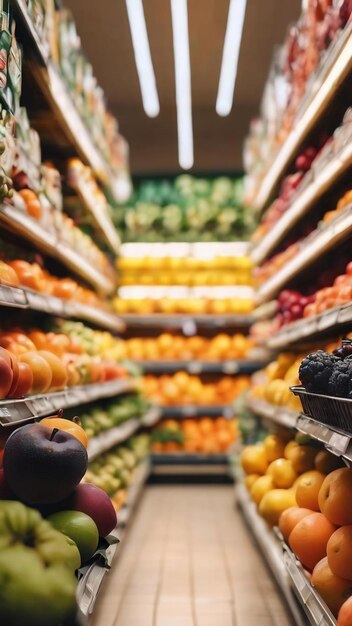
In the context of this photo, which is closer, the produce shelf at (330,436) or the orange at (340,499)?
the produce shelf at (330,436)

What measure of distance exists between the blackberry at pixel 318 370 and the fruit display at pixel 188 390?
15.4 ft

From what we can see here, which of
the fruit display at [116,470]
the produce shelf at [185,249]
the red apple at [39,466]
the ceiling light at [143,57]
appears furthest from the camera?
the produce shelf at [185,249]

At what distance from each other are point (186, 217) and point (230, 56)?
192 centimetres

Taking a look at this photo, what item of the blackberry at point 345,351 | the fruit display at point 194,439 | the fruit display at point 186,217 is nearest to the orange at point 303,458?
the blackberry at point 345,351

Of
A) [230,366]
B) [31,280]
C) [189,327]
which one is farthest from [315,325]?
[189,327]

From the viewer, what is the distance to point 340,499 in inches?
82.6

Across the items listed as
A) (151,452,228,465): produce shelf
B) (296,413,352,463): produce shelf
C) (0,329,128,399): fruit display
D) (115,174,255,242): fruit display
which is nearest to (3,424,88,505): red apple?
(0,329,128,399): fruit display

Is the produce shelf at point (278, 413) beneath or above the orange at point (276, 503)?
above

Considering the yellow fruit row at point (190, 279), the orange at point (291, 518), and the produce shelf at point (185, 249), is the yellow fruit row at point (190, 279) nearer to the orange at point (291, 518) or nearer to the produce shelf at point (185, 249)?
the produce shelf at point (185, 249)

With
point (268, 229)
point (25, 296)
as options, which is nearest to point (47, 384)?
point (25, 296)

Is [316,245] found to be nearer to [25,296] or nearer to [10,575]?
[25,296]

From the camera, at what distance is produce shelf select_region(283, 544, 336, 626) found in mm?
1939

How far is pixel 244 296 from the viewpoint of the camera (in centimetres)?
727

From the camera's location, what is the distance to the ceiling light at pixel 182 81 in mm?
5250
